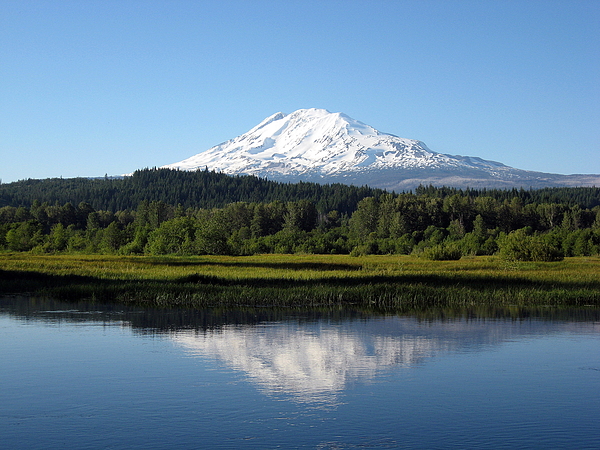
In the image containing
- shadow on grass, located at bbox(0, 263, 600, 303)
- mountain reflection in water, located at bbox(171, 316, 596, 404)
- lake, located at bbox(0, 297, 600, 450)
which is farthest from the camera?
shadow on grass, located at bbox(0, 263, 600, 303)

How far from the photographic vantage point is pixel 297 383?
18266mm

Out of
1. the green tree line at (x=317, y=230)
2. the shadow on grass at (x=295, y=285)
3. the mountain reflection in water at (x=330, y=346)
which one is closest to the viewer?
Result: the mountain reflection in water at (x=330, y=346)

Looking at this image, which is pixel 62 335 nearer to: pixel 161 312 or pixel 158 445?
pixel 161 312

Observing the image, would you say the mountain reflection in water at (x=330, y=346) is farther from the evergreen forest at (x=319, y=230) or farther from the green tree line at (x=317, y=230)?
the green tree line at (x=317, y=230)

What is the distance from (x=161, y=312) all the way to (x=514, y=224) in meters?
138

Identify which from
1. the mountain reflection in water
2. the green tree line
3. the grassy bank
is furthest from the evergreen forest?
the mountain reflection in water

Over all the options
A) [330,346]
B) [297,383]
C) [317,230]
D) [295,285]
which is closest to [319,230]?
[317,230]

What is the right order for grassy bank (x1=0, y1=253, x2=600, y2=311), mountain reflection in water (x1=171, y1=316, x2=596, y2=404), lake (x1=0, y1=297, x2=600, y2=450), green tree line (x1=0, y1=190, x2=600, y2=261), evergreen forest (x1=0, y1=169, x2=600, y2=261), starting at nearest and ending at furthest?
lake (x1=0, y1=297, x2=600, y2=450), mountain reflection in water (x1=171, y1=316, x2=596, y2=404), grassy bank (x1=0, y1=253, x2=600, y2=311), evergreen forest (x1=0, y1=169, x2=600, y2=261), green tree line (x1=0, y1=190, x2=600, y2=261)

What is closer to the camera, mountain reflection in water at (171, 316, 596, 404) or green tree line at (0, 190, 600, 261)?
mountain reflection in water at (171, 316, 596, 404)

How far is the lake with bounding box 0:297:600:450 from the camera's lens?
14.0m

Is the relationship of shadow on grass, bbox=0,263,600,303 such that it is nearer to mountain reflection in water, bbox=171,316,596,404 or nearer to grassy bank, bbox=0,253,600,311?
grassy bank, bbox=0,253,600,311

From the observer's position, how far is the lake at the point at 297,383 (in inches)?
550

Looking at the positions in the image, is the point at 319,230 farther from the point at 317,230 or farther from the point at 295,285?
the point at 295,285

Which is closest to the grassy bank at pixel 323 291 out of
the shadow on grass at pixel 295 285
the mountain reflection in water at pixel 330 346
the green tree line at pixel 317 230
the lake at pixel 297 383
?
the shadow on grass at pixel 295 285
